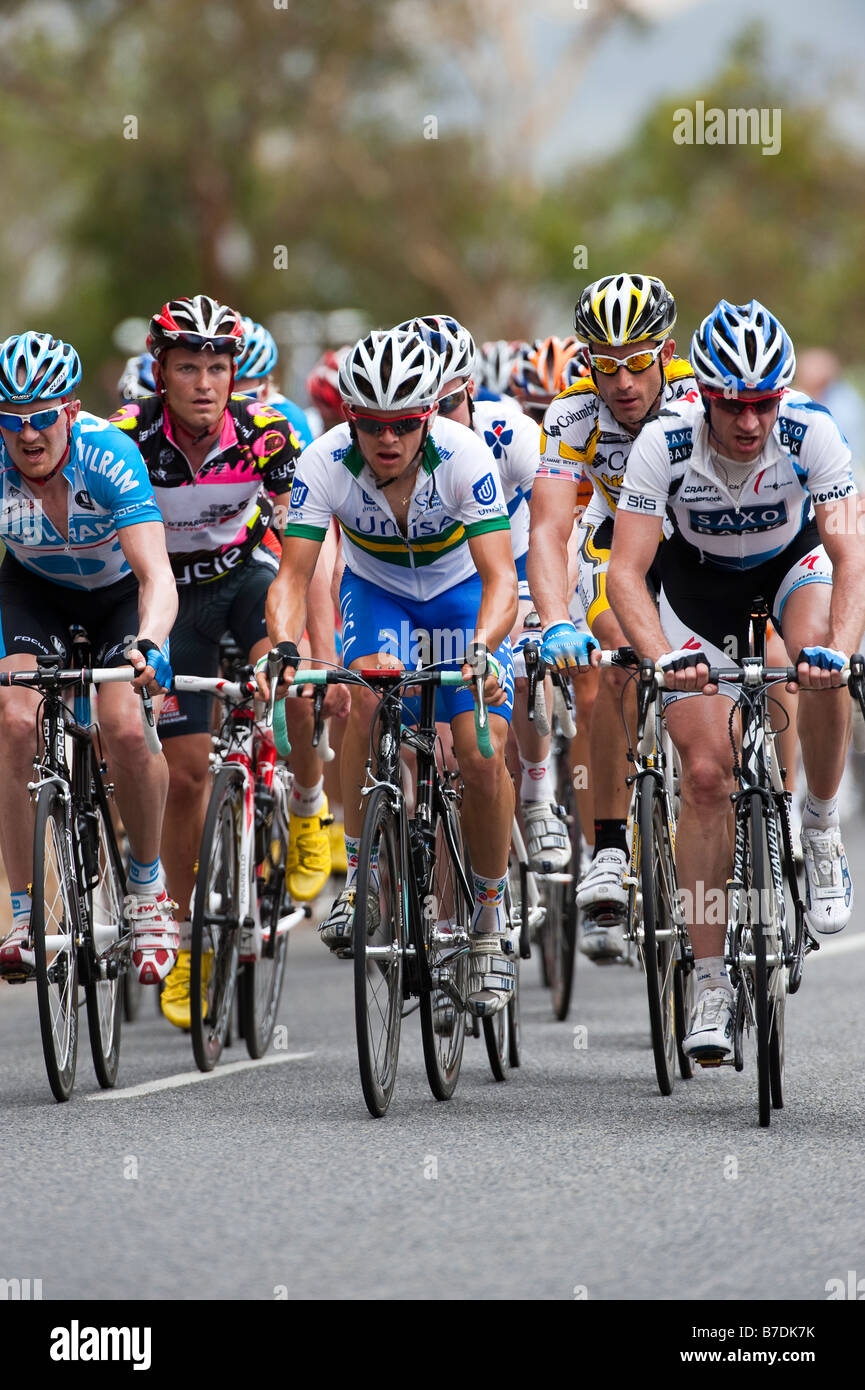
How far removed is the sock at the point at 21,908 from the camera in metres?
6.91

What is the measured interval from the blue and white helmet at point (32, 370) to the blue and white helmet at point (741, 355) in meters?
2.12

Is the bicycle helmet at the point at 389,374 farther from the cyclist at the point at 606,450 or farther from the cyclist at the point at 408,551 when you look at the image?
the cyclist at the point at 606,450

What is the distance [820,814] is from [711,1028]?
0.94m

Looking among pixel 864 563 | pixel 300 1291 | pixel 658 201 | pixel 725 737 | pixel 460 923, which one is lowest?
pixel 300 1291

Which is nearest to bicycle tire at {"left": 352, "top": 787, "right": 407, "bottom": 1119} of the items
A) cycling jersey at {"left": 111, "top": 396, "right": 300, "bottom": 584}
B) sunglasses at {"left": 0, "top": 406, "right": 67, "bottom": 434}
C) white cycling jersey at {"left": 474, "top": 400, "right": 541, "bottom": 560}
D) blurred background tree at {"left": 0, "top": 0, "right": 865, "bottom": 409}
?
sunglasses at {"left": 0, "top": 406, "right": 67, "bottom": 434}

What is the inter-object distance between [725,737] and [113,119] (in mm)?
30750

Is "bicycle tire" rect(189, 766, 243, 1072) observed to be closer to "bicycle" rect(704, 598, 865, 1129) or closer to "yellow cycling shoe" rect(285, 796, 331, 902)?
"yellow cycling shoe" rect(285, 796, 331, 902)

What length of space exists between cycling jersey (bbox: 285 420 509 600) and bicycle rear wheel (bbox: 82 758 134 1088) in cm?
124

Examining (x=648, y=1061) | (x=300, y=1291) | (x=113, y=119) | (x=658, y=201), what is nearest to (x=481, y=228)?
(x=113, y=119)

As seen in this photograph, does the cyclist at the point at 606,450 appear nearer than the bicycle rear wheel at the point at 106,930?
No

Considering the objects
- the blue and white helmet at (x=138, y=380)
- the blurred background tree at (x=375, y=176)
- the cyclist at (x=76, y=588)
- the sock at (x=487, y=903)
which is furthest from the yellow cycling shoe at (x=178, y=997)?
the blurred background tree at (x=375, y=176)

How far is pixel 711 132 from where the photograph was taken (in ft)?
178

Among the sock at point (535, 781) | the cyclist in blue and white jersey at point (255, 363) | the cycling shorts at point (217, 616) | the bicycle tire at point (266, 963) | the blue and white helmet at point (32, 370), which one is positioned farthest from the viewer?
the cyclist in blue and white jersey at point (255, 363)

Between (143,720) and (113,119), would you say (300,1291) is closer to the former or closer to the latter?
(143,720)
